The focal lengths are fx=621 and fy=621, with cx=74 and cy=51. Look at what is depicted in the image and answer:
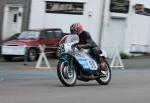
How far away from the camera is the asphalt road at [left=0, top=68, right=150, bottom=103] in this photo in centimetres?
1284

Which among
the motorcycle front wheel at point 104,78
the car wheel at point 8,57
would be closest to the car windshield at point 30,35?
the car wheel at point 8,57

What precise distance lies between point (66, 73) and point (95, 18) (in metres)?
19.4

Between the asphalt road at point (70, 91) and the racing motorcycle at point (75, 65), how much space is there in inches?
11.0

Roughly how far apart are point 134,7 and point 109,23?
6.92ft

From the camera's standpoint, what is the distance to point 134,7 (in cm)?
3653

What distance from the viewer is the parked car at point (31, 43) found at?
3094cm

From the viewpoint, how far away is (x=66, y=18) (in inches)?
1422

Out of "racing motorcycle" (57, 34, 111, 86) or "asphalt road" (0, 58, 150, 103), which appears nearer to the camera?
"asphalt road" (0, 58, 150, 103)

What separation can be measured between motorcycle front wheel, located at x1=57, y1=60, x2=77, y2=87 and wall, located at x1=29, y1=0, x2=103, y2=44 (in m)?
19.1

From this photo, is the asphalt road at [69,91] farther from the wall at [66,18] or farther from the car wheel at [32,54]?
the wall at [66,18]

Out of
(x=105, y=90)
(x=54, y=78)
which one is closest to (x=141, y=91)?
(x=105, y=90)

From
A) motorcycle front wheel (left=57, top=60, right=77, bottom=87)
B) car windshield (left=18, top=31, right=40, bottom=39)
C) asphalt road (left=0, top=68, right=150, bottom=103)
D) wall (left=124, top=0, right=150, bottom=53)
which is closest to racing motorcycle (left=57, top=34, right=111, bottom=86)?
motorcycle front wheel (left=57, top=60, right=77, bottom=87)

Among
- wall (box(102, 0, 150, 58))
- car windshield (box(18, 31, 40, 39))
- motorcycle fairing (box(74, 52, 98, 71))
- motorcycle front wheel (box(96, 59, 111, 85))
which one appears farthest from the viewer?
wall (box(102, 0, 150, 58))

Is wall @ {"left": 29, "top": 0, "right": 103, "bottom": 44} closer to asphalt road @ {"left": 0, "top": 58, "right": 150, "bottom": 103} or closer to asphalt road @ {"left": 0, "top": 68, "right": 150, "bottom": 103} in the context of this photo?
asphalt road @ {"left": 0, "top": 58, "right": 150, "bottom": 103}
